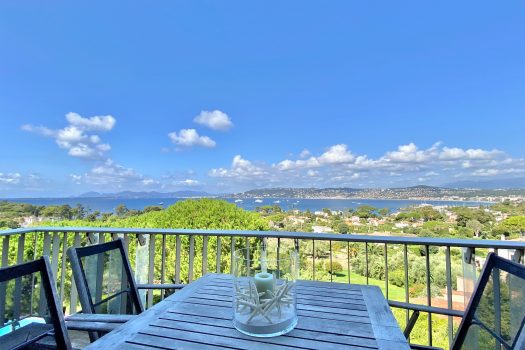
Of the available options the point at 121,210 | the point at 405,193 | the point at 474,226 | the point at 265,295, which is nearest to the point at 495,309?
the point at 265,295

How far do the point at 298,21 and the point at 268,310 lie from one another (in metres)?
9.58

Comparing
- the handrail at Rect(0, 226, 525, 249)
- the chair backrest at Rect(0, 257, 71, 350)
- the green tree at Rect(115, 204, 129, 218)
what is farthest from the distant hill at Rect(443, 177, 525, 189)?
the green tree at Rect(115, 204, 129, 218)

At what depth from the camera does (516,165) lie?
10703mm

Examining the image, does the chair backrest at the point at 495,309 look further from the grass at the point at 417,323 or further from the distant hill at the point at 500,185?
the distant hill at the point at 500,185

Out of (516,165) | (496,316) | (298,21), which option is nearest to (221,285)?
(496,316)

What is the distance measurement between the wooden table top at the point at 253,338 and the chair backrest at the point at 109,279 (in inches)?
24.1

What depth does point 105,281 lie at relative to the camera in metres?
2.00

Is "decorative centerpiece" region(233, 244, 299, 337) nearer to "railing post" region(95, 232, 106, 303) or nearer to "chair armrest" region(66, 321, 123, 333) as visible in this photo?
"chair armrest" region(66, 321, 123, 333)

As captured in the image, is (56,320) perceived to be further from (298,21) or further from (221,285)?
(298,21)

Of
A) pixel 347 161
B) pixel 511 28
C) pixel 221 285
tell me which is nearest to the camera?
pixel 221 285

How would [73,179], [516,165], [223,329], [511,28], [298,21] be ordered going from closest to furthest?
[223,329], [511,28], [298,21], [516,165], [73,179]

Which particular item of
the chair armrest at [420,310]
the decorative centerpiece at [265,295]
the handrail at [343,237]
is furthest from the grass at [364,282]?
the decorative centerpiece at [265,295]

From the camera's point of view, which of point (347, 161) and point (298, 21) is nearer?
point (298, 21)

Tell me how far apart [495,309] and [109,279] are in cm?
227
